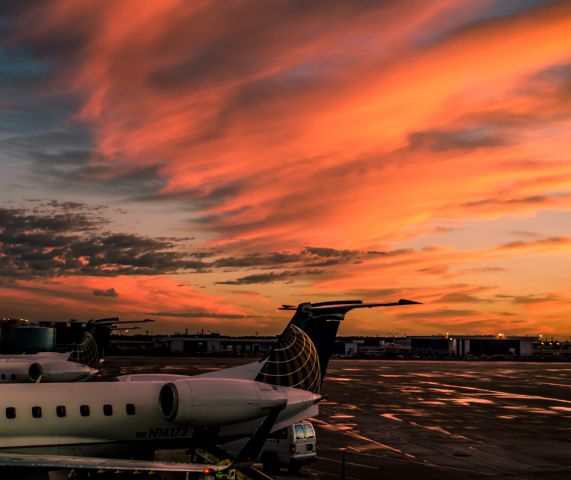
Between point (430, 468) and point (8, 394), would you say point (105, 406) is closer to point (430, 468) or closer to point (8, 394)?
point (8, 394)

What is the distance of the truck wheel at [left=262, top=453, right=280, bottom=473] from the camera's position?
2558 centimetres

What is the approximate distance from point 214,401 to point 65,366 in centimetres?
2067

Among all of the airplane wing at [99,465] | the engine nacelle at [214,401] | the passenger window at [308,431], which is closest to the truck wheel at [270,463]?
the passenger window at [308,431]

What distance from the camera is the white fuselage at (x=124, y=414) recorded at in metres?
20.4

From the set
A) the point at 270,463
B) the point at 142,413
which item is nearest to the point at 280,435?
the point at 270,463

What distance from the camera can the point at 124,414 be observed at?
70.6ft

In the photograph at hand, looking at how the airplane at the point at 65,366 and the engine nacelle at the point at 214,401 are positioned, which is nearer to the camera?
the engine nacelle at the point at 214,401

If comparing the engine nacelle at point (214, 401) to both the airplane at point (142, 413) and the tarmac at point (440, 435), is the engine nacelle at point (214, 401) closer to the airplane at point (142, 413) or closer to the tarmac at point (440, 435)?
the airplane at point (142, 413)

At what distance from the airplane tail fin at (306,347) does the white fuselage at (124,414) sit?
122 centimetres

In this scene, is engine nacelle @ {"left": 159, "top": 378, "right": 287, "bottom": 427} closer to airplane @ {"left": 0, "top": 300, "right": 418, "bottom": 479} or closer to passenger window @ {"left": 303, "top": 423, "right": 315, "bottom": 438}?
airplane @ {"left": 0, "top": 300, "right": 418, "bottom": 479}

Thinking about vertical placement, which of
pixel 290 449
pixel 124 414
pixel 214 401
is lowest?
pixel 290 449

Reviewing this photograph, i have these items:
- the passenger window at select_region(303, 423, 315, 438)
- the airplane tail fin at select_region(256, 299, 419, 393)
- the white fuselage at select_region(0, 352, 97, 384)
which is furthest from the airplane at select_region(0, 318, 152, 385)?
the airplane tail fin at select_region(256, 299, 419, 393)

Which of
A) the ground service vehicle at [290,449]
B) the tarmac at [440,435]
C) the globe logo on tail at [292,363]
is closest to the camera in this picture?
the globe logo on tail at [292,363]

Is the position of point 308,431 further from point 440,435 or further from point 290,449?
point 440,435
